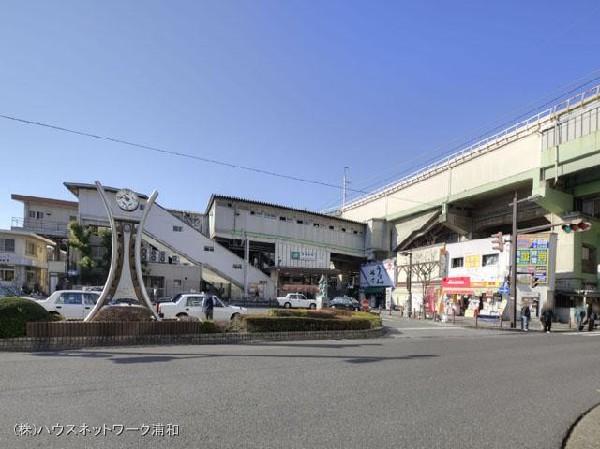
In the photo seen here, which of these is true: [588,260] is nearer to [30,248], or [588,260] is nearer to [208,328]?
[208,328]

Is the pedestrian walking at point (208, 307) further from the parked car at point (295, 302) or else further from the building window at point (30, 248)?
the building window at point (30, 248)

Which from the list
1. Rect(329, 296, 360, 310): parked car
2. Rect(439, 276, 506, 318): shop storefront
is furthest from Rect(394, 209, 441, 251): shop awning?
Rect(329, 296, 360, 310): parked car

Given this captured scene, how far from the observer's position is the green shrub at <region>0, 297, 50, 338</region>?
1167 centimetres

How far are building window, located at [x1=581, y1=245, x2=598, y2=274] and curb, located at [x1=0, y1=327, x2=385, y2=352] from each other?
88.1 feet

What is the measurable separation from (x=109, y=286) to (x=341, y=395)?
10941mm

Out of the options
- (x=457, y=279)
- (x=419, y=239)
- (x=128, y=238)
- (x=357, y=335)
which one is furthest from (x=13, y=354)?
(x=419, y=239)

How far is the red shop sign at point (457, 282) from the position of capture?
38438 mm

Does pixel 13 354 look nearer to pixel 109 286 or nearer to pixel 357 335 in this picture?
pixel 109 286

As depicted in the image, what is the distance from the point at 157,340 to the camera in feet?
43.3

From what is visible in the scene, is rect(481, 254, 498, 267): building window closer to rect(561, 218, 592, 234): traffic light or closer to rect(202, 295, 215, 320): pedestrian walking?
rect(561, 218, 592, 234): traffic light

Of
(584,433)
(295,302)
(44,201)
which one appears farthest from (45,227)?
(584,433)

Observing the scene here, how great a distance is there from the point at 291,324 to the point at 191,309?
5.63 metres

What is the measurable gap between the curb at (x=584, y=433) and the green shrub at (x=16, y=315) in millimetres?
11940

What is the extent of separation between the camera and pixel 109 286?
15.5 m
